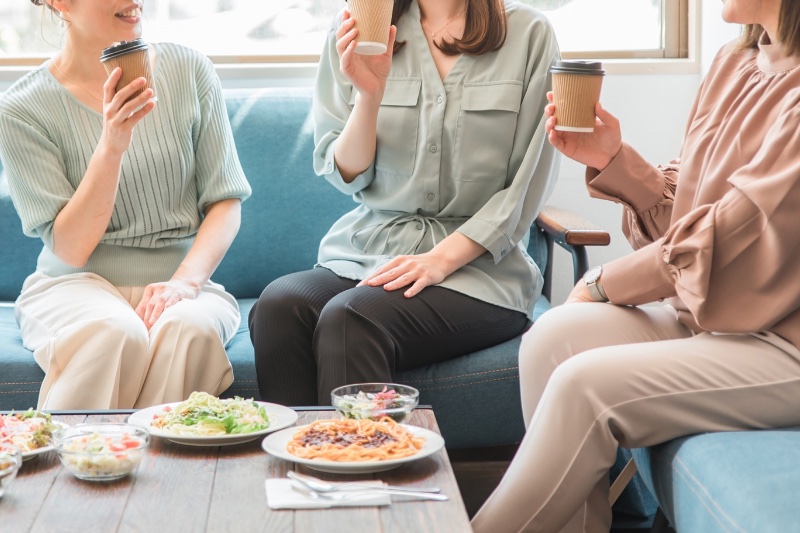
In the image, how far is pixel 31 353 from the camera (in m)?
2.16

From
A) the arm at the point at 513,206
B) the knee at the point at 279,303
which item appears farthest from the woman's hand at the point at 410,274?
the knee at the point at 279,303

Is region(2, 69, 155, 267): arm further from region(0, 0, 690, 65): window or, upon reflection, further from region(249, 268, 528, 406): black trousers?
region(0, 0, 690, 65): window

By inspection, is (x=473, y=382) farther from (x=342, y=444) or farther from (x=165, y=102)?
(x=165, y=102)

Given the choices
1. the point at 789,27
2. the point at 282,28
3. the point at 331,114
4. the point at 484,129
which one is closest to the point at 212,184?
the point at 331,114

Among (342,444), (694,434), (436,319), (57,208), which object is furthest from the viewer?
(57,208)

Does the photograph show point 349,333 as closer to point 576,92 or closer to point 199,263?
point 199,263

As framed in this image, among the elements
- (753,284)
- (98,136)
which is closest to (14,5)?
(98,136)

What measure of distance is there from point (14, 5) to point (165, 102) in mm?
1033

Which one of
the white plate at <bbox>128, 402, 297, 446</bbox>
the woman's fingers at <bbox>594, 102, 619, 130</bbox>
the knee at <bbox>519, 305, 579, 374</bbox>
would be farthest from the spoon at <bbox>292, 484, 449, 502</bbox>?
the woman's fingers at <bbox>594, 102, 619, 130</bbox>

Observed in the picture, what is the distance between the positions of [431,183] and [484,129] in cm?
18

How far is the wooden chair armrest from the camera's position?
7.73 ft

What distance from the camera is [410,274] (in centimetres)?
210

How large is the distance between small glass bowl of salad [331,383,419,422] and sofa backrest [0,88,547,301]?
1.22m

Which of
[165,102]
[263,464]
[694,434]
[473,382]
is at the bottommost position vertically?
[473,382]
